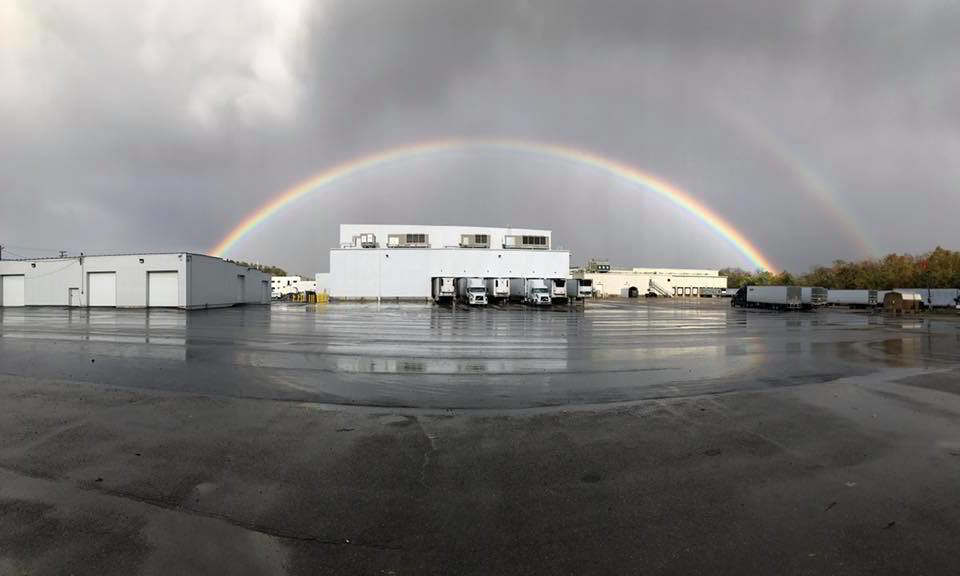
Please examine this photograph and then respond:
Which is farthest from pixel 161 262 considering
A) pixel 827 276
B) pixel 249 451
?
pixel 827 276

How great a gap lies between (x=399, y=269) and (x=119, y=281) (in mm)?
30654

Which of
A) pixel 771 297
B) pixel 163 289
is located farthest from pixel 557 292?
pixel 163 289

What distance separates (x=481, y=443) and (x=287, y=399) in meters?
4.22

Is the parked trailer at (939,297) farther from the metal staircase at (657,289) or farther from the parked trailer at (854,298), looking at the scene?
the metal staircase at (657,289)

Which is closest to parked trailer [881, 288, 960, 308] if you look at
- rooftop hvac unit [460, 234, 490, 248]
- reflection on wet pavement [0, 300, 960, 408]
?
rooftop hvac unit [460, 234, 490, 248]

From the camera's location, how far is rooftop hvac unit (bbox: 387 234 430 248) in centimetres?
6762

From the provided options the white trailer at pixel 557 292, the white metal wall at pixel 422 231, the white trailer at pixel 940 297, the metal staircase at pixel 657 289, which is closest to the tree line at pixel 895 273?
the white trailer at pixel 940 297

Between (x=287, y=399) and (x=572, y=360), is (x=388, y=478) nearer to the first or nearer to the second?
(x=287, y=399)

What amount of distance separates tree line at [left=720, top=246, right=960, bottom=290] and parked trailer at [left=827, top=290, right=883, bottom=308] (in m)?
6.82

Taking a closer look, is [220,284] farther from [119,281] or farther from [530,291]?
[530,291]

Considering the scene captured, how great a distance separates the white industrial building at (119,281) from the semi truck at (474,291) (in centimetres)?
2653

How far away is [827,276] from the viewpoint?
113625 millimetres

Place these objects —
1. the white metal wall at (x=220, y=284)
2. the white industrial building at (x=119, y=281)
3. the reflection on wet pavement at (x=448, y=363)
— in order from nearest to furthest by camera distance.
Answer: the reflection on wet pavement at (x=448, y=363) < the white industrial building at (x=119, y=281) < the white metal wall at (x=220, y=284)

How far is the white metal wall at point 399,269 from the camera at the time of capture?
2544 inches
